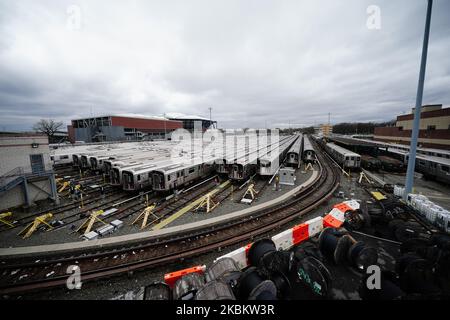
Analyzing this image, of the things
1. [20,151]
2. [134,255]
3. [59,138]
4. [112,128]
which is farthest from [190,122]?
[134,255]

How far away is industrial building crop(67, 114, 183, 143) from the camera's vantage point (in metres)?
55.9

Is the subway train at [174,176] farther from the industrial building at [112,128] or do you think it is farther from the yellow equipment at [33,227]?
the industrial building at [112,128]

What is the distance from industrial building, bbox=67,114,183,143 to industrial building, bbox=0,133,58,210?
153ft

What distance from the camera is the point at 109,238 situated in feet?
31.2

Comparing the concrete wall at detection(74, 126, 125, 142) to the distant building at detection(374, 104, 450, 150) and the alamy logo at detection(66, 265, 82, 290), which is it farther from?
the distant building at detection(374, 104, 450, 150)

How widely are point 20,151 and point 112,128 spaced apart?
47579 mm

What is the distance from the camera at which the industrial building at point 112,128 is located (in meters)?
55.9

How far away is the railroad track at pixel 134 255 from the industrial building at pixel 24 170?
24.9ft

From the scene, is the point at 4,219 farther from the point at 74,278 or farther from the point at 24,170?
the point at 74,278

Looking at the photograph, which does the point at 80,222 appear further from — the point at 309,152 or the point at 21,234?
the point at 309,152

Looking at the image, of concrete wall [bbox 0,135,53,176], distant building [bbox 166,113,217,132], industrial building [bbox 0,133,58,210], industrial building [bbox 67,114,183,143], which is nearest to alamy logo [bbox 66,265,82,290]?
industrial building [bbox 0,133,58,210]

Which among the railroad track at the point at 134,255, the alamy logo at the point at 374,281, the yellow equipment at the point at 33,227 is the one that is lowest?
the railroad track at the point at 134,255

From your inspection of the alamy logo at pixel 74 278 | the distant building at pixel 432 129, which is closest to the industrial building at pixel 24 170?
the alamy logo at pixel 74 278
